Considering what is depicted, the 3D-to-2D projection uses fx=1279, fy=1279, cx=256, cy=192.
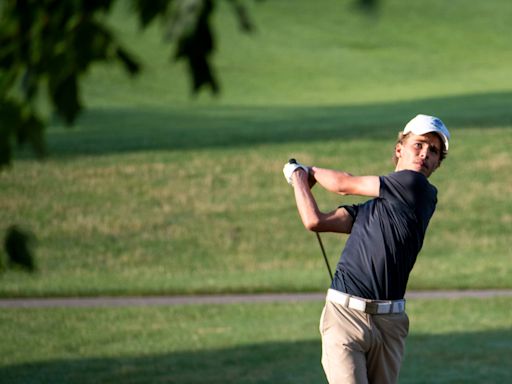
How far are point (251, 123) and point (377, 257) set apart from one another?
2496 centimetres

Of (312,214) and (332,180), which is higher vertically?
(332,180)

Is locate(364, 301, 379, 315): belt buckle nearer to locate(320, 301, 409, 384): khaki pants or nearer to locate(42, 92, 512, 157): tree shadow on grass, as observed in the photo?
locate(320, 301, 409, 384): khaki pants

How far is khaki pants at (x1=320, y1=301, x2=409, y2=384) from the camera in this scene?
5832mm

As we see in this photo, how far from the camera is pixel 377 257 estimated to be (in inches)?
231

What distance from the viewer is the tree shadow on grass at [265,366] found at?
10727mm

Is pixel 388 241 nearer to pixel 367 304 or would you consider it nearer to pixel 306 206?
pixel 367 304

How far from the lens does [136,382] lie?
1069 centimetres

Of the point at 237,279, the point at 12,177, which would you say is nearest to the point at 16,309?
the point at 237,279

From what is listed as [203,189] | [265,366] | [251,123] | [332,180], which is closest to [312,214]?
[332,180]

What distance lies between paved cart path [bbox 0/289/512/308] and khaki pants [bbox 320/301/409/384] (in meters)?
9.37

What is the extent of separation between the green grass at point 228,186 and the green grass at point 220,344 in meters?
1.92

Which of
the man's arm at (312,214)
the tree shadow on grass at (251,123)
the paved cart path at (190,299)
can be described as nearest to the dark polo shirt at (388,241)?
the man's arm at (312,214)

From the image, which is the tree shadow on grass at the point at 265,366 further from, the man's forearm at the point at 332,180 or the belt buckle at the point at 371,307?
the man's forearm at the point at 332,180

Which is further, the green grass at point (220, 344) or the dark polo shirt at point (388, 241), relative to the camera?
the green grass at point (220, 344)
